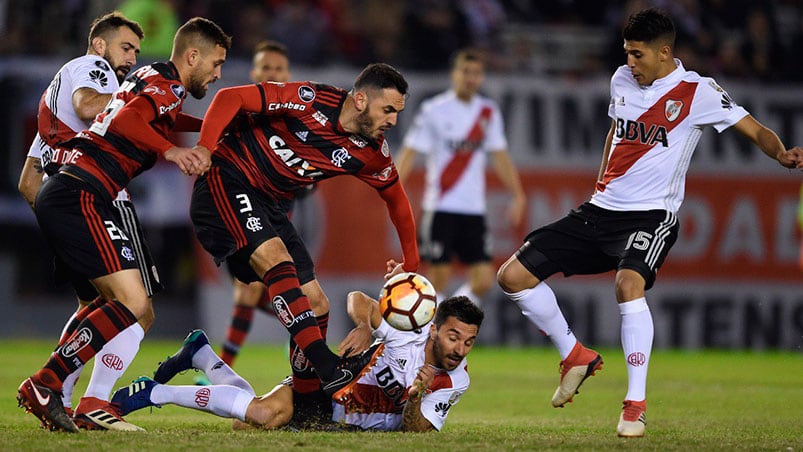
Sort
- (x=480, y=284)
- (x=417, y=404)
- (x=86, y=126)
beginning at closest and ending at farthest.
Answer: (x=417, y=404) → (x=86, y=126) → (x=480, y=284)

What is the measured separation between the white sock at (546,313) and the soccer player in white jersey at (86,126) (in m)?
2.31

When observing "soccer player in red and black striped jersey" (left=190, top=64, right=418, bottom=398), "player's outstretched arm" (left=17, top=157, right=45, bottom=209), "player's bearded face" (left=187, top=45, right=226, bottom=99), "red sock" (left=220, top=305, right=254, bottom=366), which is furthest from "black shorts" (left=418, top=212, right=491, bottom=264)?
"player's bearded face" (left=187, top=45, right=226, bottom=99)

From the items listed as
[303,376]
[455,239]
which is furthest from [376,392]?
[455,239]

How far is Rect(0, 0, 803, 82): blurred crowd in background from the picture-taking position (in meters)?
14.9

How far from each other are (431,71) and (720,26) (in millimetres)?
4978

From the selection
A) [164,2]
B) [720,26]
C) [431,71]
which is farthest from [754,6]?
[164,2]

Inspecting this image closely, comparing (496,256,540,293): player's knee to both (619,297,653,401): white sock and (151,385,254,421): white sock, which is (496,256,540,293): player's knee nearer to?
(619,297,653,401): white sock

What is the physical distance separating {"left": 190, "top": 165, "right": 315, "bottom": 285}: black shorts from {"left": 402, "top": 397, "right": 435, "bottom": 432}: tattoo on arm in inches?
48.1

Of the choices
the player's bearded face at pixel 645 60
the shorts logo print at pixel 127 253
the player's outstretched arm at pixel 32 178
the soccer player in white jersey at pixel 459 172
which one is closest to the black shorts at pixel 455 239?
the soccer player in white jersey at pixel 459 172

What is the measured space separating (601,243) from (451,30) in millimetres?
9358

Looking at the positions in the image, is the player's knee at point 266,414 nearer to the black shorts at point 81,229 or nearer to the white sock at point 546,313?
the black shorts at point 81,229

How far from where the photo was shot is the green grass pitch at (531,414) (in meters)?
5.79

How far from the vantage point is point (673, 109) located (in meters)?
7.00

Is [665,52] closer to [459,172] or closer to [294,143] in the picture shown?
[294,143]
